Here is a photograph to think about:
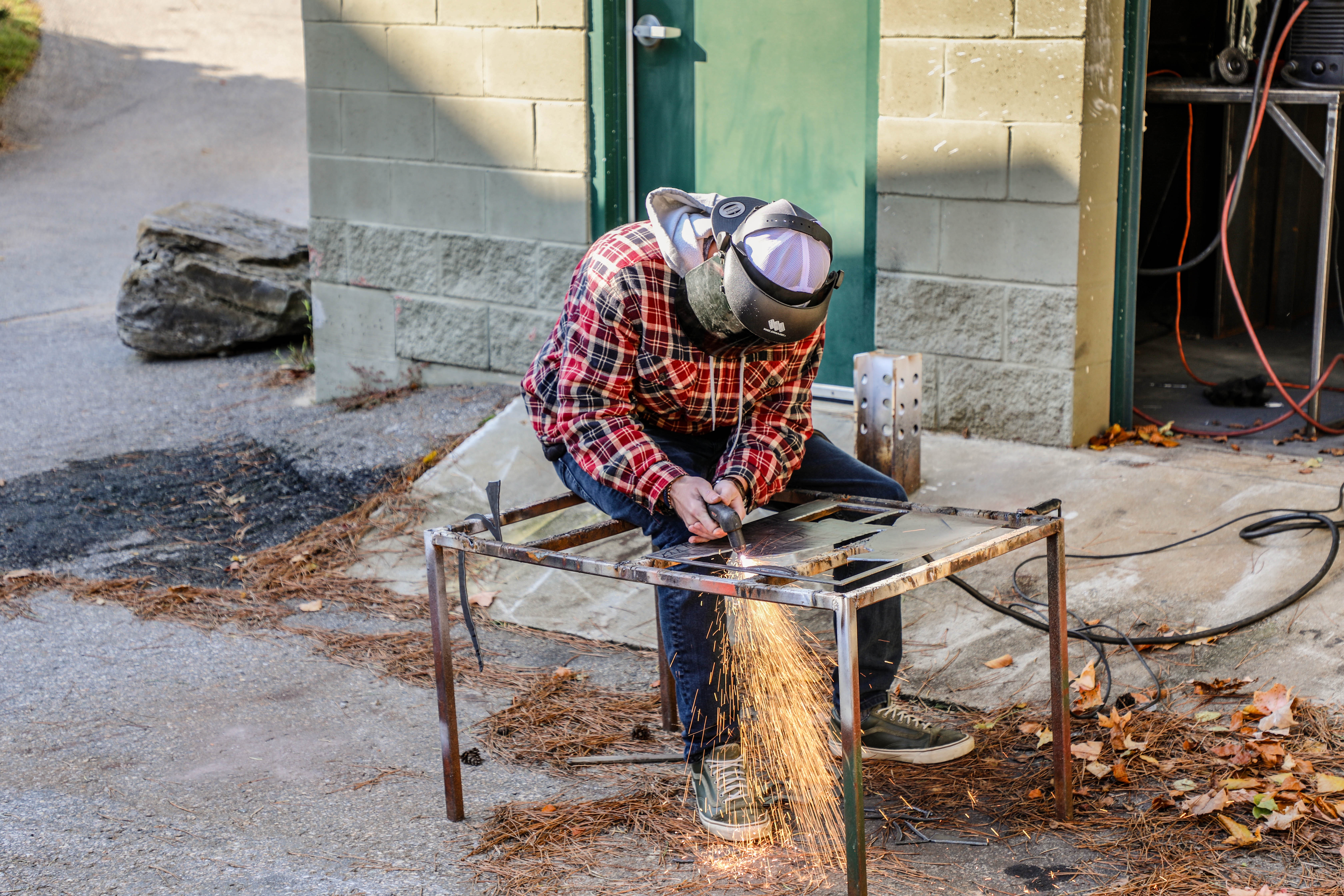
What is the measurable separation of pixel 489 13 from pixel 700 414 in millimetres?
3776

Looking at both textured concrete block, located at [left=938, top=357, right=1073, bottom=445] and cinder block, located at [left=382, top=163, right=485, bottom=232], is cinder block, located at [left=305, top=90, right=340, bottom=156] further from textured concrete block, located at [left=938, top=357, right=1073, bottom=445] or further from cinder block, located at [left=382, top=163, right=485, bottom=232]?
textured concrete block, located at [left=938, top=357, right=1073, bottom=445]

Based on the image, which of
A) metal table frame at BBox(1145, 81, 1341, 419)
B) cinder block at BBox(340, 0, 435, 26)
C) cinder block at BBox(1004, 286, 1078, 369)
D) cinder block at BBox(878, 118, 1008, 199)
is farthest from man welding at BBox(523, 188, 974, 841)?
cinder block at BBox(340, 0, 435, 26)

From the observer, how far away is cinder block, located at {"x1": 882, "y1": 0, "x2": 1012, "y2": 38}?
5.37 m

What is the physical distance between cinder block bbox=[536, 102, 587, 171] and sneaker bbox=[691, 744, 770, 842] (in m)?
3.78

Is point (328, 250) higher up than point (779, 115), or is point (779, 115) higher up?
point (779, 115)

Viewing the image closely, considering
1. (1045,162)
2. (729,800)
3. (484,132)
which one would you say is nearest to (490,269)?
(484,132)

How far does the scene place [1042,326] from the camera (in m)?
5.56

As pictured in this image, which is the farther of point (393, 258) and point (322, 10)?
point (393, 258)

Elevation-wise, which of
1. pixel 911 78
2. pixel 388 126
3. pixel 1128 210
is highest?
pixel 911 78

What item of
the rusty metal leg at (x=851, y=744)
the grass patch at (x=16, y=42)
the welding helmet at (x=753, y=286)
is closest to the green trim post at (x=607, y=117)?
the welding helmet at (x=753, y=286)

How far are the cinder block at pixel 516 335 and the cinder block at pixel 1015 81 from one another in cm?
230

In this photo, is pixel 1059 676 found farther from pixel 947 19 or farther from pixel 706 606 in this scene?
pixel 947 19

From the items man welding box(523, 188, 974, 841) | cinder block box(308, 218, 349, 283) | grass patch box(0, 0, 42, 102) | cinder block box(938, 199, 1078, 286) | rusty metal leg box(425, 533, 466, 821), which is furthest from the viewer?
grass patch box(0, 0, 42, 102)

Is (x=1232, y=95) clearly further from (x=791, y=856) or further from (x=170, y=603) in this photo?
(x=170, y=603)
